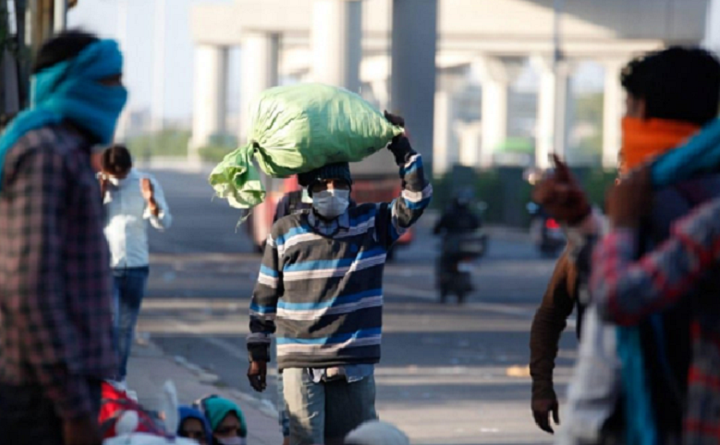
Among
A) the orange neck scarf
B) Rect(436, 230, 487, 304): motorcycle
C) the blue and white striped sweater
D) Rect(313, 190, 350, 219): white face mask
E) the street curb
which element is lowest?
Rect(436, 230, 487, 304): motorcycle

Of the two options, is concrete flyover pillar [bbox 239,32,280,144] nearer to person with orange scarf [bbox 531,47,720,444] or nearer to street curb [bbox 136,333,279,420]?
street curb [bbox 136,333,279,420]

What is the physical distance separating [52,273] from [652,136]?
161cm

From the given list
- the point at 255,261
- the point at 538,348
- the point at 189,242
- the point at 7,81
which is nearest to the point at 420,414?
the point at 538,348

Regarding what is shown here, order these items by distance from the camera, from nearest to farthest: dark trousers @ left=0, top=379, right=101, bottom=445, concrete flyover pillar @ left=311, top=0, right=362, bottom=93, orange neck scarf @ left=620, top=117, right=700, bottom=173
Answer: orange neck scarf @ left=620, top=117, right=700, bottom=173
dark trousers @ left=0, top=379, right=101, bottom=445
concrete flyover pillar @ left=311, top=0, right=362, bottom=93

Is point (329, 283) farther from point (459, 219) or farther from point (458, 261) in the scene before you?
point (459, 219)

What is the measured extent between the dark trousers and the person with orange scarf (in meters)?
1.37

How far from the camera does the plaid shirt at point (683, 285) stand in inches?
144

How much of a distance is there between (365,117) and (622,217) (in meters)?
3.04

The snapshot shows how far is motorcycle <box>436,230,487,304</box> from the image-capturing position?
21.7m

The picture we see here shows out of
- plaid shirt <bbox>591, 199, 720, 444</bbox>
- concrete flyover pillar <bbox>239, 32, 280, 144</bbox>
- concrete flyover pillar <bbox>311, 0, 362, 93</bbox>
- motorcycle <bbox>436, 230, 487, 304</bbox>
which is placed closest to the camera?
plaid shirt <bbox>591, 199, 720, 444</bbox>

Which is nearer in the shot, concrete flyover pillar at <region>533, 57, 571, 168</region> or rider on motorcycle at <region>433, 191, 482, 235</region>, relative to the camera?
rider on motorcycle at <region>433, 191, 482, 235</region>

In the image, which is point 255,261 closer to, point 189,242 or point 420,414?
point 189,242

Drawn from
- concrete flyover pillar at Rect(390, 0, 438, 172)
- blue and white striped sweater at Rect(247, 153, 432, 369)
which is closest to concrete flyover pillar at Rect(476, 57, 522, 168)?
concrete flyover pillar at Rect(390, 0, 438, 172)

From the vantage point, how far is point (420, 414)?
36.6 feet
